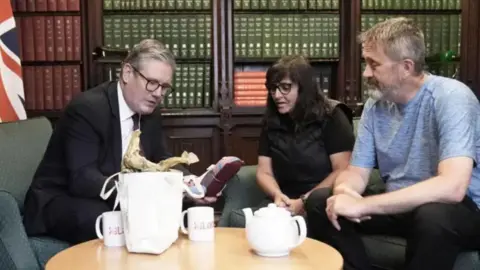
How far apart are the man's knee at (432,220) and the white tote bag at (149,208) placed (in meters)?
0.70

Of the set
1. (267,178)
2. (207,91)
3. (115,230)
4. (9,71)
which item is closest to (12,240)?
(115,230)

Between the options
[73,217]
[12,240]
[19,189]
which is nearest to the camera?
[12,240]

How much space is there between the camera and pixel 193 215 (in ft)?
5.79

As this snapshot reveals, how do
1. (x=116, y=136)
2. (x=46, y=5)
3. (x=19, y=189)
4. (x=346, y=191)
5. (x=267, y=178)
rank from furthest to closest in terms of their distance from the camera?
(x=46, y=5), (x=267, y=178), (x=19, y=189), (x=116, y=136), (x=346, y=191)

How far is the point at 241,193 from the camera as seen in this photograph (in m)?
2.62

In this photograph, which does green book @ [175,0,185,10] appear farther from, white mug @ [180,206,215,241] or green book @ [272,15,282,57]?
Answer: white mug @ [180,206,215,241]

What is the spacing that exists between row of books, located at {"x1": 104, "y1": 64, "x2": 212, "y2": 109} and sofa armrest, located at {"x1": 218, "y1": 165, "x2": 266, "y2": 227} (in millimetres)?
1454

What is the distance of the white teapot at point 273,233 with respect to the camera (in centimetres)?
157

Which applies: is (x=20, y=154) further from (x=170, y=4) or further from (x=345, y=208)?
(x=170, y=4)

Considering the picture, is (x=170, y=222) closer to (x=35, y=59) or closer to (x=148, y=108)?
(x=148, y=108)

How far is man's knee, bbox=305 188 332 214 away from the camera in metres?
2.10

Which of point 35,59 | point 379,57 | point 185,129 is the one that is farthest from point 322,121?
point 35,59

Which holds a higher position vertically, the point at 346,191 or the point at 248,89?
the point at 248,89

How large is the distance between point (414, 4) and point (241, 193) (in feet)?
7.14
